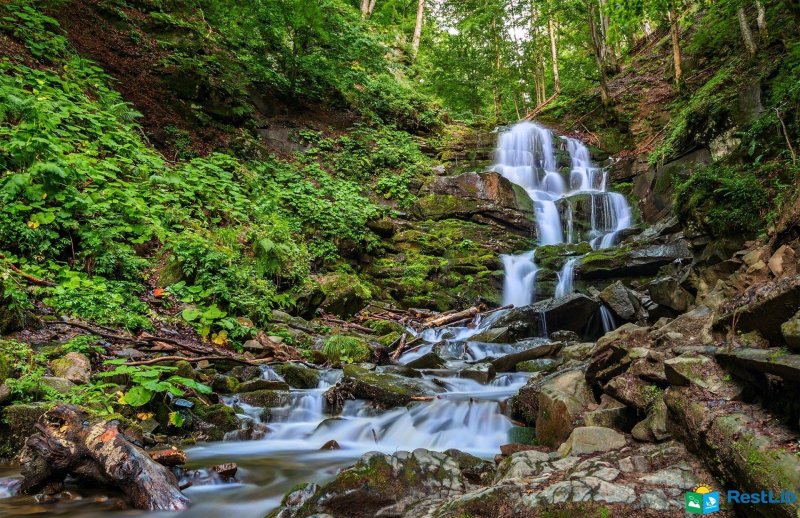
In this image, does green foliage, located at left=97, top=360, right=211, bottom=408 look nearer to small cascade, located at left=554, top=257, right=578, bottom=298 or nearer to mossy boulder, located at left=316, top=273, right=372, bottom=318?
mossy boulder, located at left=316, top=273, right=372, bottom=318

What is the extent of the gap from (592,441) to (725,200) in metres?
5.72

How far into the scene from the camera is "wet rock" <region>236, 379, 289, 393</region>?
19.8ft

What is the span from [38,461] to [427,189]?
44.5 feet

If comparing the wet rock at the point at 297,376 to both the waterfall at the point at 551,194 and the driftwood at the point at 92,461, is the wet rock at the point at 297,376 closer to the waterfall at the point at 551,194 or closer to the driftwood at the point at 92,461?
the driftwood at the point at 92,461

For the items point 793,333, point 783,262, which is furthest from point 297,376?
point 783,262

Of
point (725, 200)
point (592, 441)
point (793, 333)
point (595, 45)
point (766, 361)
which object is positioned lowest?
point (592, 441)

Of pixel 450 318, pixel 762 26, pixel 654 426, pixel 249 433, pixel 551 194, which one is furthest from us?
pixel 551 194

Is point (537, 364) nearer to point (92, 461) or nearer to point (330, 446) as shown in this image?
point (330, 446)

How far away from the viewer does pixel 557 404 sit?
14.6 feet

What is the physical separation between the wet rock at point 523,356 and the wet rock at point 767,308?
15.0 ft

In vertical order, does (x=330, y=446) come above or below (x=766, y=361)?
below
